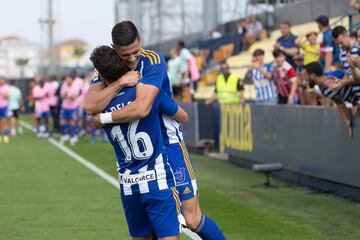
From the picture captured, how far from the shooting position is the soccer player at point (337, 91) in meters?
12.5

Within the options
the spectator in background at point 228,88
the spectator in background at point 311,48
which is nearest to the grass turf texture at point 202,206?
the spectator in background at point 228,88

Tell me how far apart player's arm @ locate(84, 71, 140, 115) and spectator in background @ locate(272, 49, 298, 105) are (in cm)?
1098

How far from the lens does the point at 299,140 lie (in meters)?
15.1

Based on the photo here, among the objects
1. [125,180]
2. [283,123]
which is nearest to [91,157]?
[283,123]

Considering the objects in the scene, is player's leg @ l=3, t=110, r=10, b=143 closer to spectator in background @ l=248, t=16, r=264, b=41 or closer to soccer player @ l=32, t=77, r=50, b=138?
soccer player @ l=32, t=77, r=50, b=138

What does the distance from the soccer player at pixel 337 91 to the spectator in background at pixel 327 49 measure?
142 inches

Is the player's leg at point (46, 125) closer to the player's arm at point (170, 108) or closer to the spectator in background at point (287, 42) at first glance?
the spectator in background at point (287, 42)

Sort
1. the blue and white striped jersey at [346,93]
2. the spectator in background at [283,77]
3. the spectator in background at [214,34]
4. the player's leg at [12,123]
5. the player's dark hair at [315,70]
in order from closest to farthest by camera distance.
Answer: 1. the blue and white striped jersey at [346,93]
2. the player's dark hair at [315,70]
3. the spectator in background at [283,77]
4. the player's leg at [12,123]
5. the spectator in background at [214,34]

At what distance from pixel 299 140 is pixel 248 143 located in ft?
9.67

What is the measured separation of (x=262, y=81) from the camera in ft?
63.1

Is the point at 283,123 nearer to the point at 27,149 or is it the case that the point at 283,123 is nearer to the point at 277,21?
→ the point at 27,149

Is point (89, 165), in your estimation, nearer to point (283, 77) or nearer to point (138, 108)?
A: point (283, 77)

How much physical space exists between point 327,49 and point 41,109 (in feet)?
60.1

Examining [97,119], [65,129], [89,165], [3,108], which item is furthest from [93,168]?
[3,108]
